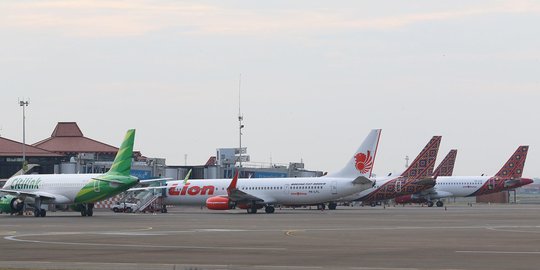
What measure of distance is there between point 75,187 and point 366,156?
915 inches

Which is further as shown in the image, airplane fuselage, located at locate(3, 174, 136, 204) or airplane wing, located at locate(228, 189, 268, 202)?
airplane wing, located at locate(228, 189, 268, 202)

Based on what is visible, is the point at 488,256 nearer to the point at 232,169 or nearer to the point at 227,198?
the point at 227,198

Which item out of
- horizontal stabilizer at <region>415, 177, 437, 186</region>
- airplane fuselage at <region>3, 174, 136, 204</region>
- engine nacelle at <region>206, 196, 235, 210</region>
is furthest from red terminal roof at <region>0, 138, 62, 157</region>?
horizontal stabilizer at <region>415, 177, 437, 186</region>

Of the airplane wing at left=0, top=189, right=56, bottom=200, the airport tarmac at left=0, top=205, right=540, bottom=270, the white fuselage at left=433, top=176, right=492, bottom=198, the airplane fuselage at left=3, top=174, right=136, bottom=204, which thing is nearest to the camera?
the airport tarmac at left=0, top=205, right=540, bottom=270

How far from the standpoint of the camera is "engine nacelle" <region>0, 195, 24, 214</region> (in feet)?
257

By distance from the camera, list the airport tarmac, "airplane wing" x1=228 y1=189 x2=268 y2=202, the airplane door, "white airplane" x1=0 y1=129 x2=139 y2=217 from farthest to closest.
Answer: "airplane wing" x1=228 y1=189 x2=268 y2=202 → the airplane door → "white airplane" x1=0 y1=129 x2=139 y2=217 → the airport tarmac

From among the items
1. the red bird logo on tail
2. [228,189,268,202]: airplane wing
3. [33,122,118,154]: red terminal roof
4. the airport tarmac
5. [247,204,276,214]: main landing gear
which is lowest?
the airport tarmac

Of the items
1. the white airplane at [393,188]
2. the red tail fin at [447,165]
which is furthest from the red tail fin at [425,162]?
the red tail fin at [447,165]

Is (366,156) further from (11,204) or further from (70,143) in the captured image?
(70,143)

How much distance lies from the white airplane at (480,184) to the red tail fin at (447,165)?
903cm

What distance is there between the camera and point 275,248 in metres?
33.2

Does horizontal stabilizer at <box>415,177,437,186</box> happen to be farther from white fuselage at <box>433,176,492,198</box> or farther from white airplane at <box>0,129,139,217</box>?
white airplane at <box>0,129,139,217</box>

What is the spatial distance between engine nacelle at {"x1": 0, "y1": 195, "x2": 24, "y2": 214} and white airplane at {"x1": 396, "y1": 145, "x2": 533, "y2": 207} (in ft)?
Result: 166

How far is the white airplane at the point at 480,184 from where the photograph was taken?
115812mm
